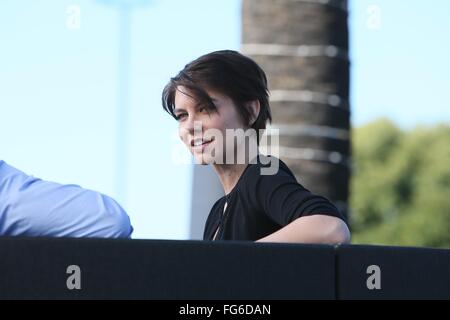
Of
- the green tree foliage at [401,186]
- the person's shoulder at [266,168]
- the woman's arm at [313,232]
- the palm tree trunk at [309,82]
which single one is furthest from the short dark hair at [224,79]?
the green tree foliage at [401,186]

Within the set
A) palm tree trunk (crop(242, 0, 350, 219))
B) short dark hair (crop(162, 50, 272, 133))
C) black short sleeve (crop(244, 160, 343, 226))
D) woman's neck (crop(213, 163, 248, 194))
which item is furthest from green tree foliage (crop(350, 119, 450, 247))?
black short sleeve (crop(244, 160, 343, 226))

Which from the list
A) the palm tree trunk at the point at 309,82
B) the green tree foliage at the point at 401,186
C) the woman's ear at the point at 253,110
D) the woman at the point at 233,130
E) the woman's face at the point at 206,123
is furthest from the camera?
the green tree foliage at the point at 401,186

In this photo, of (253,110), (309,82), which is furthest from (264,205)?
(309,82)

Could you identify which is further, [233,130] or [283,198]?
[233,130]

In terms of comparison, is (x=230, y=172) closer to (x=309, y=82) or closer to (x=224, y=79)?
(x=224, y=79)

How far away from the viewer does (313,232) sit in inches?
114

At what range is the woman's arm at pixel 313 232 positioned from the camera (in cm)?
290

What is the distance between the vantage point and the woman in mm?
3248

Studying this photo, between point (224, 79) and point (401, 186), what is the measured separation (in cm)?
4821

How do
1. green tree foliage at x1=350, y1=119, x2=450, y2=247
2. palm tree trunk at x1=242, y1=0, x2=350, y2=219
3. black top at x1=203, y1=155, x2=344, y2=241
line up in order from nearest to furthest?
1. black top at x1=203, y1=155, x2=344, y2=241
2. palm tree trunk at x1=242, y1=0, x2=350, y2=219
3. green tree foliage at x1=350, y1=119, x2=450, y2=247

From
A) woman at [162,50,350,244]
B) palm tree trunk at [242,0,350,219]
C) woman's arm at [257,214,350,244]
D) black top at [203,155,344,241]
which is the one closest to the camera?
woman's arm at [257,214,350,244]

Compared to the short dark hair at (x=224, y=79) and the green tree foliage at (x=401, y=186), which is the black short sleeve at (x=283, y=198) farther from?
the green tree foliage at (x=401, y=186)

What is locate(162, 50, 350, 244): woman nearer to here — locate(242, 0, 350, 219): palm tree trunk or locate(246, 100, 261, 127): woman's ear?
locate(246, 100, 261, 127): woman's ear
